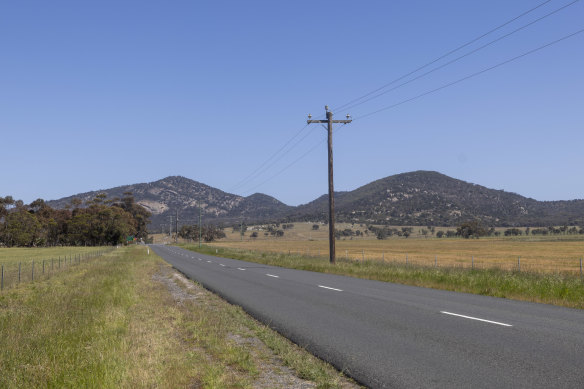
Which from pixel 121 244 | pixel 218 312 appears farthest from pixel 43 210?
pixel 218 312

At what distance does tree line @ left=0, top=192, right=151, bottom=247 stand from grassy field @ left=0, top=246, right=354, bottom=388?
109785mm

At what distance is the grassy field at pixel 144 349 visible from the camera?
6.07m

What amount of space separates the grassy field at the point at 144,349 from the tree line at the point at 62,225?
110 meters

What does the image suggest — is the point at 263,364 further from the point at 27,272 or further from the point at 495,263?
the point at 495,263

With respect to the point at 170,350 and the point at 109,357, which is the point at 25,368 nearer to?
the point at 109,357

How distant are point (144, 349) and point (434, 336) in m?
4.94

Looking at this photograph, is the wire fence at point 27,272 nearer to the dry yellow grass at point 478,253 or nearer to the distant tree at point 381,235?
the dry yellow grass at point 478,253

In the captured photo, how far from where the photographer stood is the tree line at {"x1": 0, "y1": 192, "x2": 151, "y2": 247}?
109 metres

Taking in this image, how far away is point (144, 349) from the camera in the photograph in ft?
25.6

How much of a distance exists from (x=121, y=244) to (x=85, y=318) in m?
127

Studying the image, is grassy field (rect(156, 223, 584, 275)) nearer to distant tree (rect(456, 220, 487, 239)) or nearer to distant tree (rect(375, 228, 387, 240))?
distant tree (rect(456, 220, 487, 239))

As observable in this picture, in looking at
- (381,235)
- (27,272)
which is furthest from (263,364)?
(381,235)

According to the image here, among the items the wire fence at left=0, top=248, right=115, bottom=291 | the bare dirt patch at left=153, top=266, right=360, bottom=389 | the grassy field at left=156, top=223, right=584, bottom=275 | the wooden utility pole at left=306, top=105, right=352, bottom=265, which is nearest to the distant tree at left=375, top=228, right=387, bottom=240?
the grassy field at left=156, top=223, right=584, bottom=275

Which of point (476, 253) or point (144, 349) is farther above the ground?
point (144, 349)
